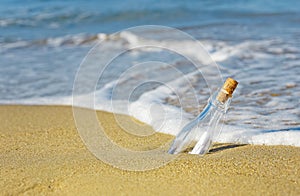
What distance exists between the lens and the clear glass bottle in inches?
84.7

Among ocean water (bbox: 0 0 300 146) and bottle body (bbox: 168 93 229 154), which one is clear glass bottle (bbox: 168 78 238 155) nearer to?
bottle body (bbox: 168 93 229 154)

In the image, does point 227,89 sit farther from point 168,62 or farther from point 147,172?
point 168,62

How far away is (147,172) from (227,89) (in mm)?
513

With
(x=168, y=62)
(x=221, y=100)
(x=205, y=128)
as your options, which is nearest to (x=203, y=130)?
(x=205, y=128)

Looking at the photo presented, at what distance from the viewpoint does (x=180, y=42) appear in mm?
6484

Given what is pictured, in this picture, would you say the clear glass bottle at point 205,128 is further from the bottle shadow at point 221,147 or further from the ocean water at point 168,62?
the ocean water at point 168,62

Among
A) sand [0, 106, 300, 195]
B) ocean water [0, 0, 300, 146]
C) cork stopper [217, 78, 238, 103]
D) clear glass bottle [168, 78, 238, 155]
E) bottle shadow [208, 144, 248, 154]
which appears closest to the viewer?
sand [0, 106, 300, 195]

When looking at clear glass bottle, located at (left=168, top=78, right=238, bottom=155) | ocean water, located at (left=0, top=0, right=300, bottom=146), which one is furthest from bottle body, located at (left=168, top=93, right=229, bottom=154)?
ocean water, located at (left=0, top=0, right=300, bottom=146)

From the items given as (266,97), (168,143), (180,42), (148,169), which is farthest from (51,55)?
(148,169)

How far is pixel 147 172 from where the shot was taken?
6.64 feet

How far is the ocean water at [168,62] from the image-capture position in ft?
10.5

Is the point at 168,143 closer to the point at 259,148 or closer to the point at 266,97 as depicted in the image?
the point at 259,148

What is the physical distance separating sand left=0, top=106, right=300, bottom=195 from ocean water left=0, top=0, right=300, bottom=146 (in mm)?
345

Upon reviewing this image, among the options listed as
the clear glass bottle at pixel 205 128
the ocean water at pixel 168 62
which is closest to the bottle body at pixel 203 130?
the clear glass bottle at pixel 205 128
